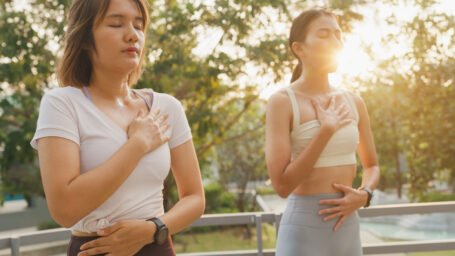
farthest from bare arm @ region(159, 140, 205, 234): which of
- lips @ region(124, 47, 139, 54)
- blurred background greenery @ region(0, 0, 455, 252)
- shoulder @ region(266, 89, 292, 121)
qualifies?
blurred background greenery @ region(0, 0, 455, 252)

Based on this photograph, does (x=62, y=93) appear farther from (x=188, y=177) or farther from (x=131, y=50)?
(x=188, y=177)

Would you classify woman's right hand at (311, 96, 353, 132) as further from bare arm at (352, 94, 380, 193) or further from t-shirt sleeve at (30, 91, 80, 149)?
t-shirt sleeve at (30, 91, 80, 149)

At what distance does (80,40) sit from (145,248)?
25.7 inches

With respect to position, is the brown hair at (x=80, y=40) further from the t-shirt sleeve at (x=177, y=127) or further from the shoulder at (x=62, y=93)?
the t-shirt sleeve at (x=177, y=127)

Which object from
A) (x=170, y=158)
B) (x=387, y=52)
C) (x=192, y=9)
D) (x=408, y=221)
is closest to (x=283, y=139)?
(x=170, y=158)

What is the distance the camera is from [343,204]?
6.36 ft

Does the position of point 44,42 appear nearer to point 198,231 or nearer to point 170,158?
point 170,158

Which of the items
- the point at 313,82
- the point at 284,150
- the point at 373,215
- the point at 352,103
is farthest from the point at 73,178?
the point at 373,215

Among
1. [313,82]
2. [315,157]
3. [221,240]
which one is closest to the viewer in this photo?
[315,157]

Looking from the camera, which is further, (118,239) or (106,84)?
(106,84)

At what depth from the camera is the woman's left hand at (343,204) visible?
1.93 m

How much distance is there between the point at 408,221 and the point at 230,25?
630 inches

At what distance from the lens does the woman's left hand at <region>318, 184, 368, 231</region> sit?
1929 mm

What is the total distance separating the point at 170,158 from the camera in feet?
4.83
